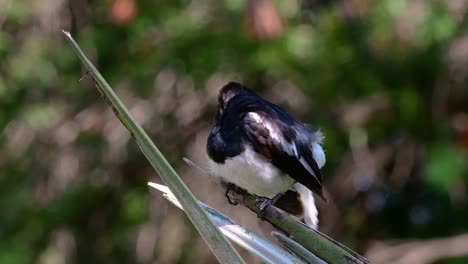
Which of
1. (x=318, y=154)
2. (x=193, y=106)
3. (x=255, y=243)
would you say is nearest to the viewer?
(x=255, y=243)

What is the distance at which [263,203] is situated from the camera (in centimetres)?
230

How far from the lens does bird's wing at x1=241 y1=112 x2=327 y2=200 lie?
2.73 m

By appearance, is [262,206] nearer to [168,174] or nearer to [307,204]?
[307,204]

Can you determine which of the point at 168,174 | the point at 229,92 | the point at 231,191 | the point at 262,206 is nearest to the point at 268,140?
the point at 231,191

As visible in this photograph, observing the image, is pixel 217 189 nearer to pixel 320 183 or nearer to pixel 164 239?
pixel 164 239

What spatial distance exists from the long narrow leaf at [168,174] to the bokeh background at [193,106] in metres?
3.27

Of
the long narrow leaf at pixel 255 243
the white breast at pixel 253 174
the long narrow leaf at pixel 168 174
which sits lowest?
the long narrow leaf at pixel 168 174

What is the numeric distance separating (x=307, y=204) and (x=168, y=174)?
1.47 metres

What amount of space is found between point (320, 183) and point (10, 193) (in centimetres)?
328

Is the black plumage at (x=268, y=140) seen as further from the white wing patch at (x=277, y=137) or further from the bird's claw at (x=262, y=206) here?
the bird's claw at (x=262, y=206)

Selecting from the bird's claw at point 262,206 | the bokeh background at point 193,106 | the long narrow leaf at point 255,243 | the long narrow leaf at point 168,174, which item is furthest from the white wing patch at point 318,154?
the bokeh background at point 193,106

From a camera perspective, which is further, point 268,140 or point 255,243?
point 268,140

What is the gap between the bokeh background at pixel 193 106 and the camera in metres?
5.00

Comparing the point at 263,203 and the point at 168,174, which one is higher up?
the point at 263,203
